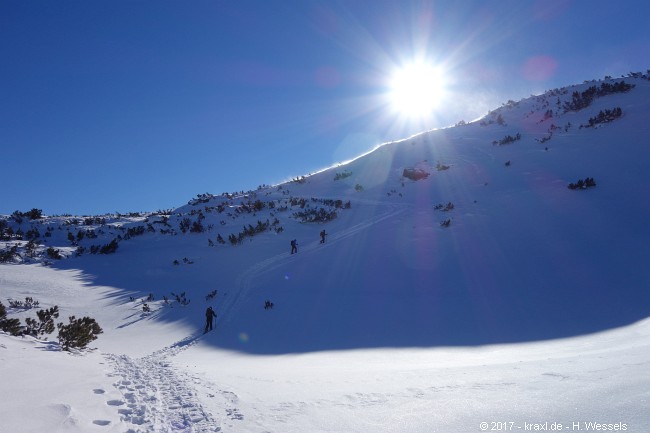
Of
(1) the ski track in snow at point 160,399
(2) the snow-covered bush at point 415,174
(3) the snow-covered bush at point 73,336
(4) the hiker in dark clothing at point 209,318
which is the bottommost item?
(4) the hiker in dark clothing at point 209,318

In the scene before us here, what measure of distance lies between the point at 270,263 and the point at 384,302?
289 inches

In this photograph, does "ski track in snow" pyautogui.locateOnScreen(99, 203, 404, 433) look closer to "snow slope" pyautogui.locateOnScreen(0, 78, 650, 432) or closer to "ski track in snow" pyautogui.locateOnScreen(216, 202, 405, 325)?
"snow slope" pyautogui.locateOnScreen(0, 78, 650, 432)

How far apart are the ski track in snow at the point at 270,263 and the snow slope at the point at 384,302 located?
112 millimetres

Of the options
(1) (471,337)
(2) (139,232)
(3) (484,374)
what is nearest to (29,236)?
(2) (139,232)

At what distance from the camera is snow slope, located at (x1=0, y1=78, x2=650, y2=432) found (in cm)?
434

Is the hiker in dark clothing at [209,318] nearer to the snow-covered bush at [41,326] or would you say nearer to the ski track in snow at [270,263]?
the ski track in snow at [270,263]

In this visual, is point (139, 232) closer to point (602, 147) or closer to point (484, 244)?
point (484, 244)

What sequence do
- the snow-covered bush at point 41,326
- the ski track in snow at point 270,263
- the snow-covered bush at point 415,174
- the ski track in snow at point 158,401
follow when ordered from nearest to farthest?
the ski track in snow at point 158,401, the snow-covered bush at point 41,326, the ski track in snow at point 270,263, the snow-covered bush at point 415,174

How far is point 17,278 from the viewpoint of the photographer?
1573 cm

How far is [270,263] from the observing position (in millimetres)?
19031

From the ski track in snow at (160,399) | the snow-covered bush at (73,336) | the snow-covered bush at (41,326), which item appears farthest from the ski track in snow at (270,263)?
the ski track in snow at (160,399)

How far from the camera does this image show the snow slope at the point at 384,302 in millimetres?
4344

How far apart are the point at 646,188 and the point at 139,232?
90.9 ft

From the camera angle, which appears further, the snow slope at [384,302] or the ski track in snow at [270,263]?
the ski track in snow at [270,263]
